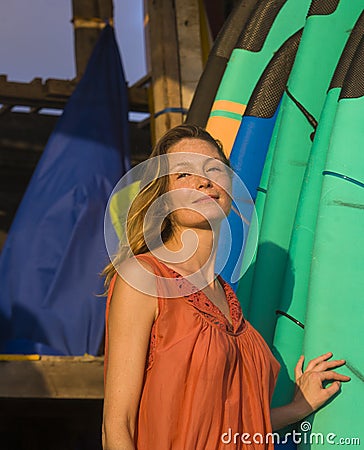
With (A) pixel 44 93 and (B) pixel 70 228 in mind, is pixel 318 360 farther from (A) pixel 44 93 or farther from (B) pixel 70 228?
(A) pixel 44 93

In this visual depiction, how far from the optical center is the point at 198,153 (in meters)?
1.94

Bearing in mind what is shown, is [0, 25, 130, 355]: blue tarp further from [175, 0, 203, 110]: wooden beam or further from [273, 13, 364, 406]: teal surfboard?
[273, 13, 364, 406]: teal surfboard

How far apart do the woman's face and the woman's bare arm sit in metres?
0.21

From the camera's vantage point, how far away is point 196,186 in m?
1.91

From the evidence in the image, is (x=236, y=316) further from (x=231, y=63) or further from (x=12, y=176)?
(x=12, y=176)

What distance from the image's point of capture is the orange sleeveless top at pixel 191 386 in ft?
5.75

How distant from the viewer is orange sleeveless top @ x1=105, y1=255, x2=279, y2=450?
1753mm

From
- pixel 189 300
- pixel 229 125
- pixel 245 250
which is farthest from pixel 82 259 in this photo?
pixel 189 300

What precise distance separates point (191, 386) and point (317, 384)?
403 millimetres

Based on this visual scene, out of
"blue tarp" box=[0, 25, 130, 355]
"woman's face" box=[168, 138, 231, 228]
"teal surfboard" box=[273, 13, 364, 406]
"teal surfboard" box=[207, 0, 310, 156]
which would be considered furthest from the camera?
Result: "blue tarp" box=[0, 25, 130, 355]

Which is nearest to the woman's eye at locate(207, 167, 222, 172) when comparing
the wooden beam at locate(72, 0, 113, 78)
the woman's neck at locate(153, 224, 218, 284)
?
the woman's neck at locate(153, 224, 218, 284)

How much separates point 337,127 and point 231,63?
85 centimetres

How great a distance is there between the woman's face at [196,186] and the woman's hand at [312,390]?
1.33 ft

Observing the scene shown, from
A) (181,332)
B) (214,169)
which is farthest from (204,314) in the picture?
(214,169)
